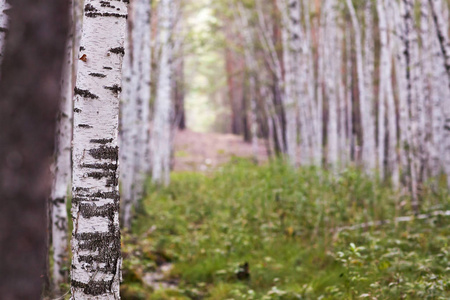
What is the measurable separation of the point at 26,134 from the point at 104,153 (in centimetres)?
145

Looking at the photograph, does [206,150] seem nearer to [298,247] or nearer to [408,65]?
[408,65]

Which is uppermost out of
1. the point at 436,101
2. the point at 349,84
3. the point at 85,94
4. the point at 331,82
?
the point at 349,84

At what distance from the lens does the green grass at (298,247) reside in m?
4.45

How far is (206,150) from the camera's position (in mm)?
26375

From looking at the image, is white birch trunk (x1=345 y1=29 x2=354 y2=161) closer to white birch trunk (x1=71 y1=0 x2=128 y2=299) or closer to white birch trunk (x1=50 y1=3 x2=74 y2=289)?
white birch trunk (x1=50 y1=3 x2=74 y2=289)

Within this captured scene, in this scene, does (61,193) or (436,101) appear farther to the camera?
(436,101)

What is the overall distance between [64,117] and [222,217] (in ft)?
12.4

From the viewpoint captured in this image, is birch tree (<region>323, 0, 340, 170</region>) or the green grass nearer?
the green grass

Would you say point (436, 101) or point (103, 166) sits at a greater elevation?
point (436, 101)

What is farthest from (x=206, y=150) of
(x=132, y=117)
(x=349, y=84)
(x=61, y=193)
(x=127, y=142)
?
(x=61, y=193)

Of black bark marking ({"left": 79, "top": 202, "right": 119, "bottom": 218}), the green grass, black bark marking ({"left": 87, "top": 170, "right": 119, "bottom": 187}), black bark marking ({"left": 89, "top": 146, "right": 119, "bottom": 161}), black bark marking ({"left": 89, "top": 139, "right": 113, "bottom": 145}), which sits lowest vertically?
the green grass

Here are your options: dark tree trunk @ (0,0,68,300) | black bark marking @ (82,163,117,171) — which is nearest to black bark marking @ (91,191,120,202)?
black bark marking @ (82,163,117,171)

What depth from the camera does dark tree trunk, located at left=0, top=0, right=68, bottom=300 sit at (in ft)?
4.54

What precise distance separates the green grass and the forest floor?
0.05 ft
